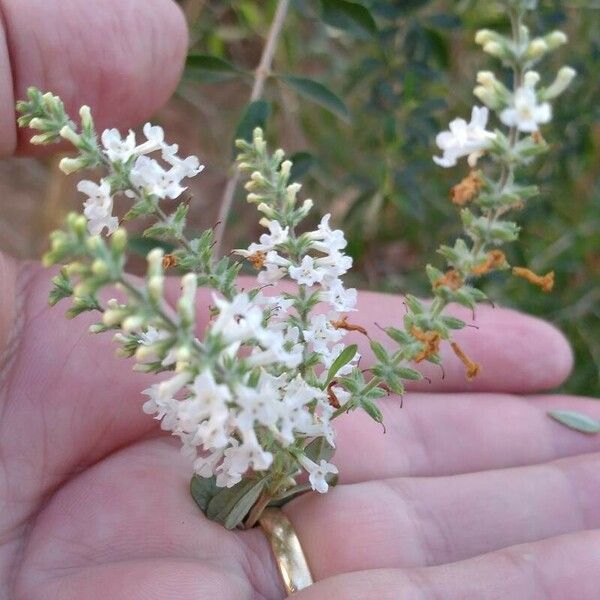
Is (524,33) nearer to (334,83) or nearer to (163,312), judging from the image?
(163,312)

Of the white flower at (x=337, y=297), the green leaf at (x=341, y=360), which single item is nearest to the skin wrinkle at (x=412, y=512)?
the green leaf at (x=341, y=360)

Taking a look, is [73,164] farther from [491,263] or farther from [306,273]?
[491,263]

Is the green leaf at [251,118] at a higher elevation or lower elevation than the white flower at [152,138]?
lower

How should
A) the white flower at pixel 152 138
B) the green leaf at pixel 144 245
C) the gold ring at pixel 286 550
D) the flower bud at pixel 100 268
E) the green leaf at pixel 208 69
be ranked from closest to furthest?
the flower bud at pixel 100 268 < the white flower at pixel 152 138 < the gold ring at pixel 286 550 < the green leaf at pixel 208 69 < the green leaf at pixel 144 245

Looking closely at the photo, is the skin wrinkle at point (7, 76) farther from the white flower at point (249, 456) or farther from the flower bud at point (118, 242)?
the white flower at point (249, 456)

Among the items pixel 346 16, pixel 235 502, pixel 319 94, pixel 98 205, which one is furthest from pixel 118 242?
pixel 346 16

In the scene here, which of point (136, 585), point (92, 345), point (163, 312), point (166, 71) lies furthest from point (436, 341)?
point (166, 71)
